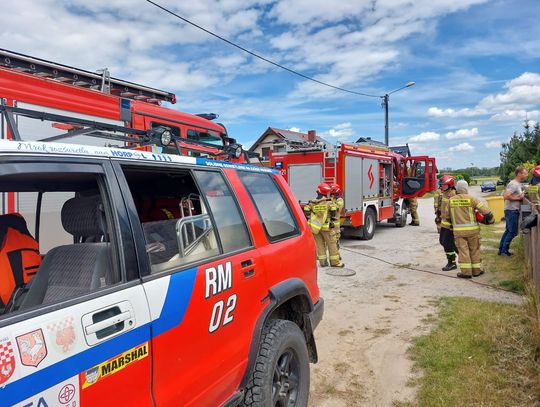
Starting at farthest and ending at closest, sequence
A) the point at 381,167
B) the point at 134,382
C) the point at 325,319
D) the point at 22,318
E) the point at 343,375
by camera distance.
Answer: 1. the point at 381,167
2. the point at 325,319
3. the point at 343,375
4. the point at 134,382
5. the point at 22,318

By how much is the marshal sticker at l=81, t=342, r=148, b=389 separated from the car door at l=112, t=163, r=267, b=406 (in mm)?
78

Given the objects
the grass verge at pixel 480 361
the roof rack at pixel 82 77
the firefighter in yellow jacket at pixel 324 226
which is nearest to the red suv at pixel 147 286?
the grass verge at pixel 480 361

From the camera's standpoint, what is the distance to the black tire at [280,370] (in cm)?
245

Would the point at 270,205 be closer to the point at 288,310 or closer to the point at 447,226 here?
the point at 288,310

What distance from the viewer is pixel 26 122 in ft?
15.8

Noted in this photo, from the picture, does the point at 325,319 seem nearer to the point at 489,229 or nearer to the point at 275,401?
the point at 275,401

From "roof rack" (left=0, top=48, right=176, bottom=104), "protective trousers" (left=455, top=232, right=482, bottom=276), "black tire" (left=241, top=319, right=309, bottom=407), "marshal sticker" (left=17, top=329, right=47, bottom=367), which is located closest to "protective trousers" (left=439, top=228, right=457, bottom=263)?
"protective trousers" (left=455, top=232, right=482, bottom=276)

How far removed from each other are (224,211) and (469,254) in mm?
5985

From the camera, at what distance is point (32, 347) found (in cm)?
131

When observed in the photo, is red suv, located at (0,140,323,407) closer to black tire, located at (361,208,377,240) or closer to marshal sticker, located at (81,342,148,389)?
marshal sticker, located at (81,342,148,389)

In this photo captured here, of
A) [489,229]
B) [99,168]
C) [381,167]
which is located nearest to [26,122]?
[99,168]

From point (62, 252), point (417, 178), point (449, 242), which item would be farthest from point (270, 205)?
point (417, 178)

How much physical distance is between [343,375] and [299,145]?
28.6ft

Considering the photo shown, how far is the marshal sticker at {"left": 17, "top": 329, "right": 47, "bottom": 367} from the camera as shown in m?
1.29
